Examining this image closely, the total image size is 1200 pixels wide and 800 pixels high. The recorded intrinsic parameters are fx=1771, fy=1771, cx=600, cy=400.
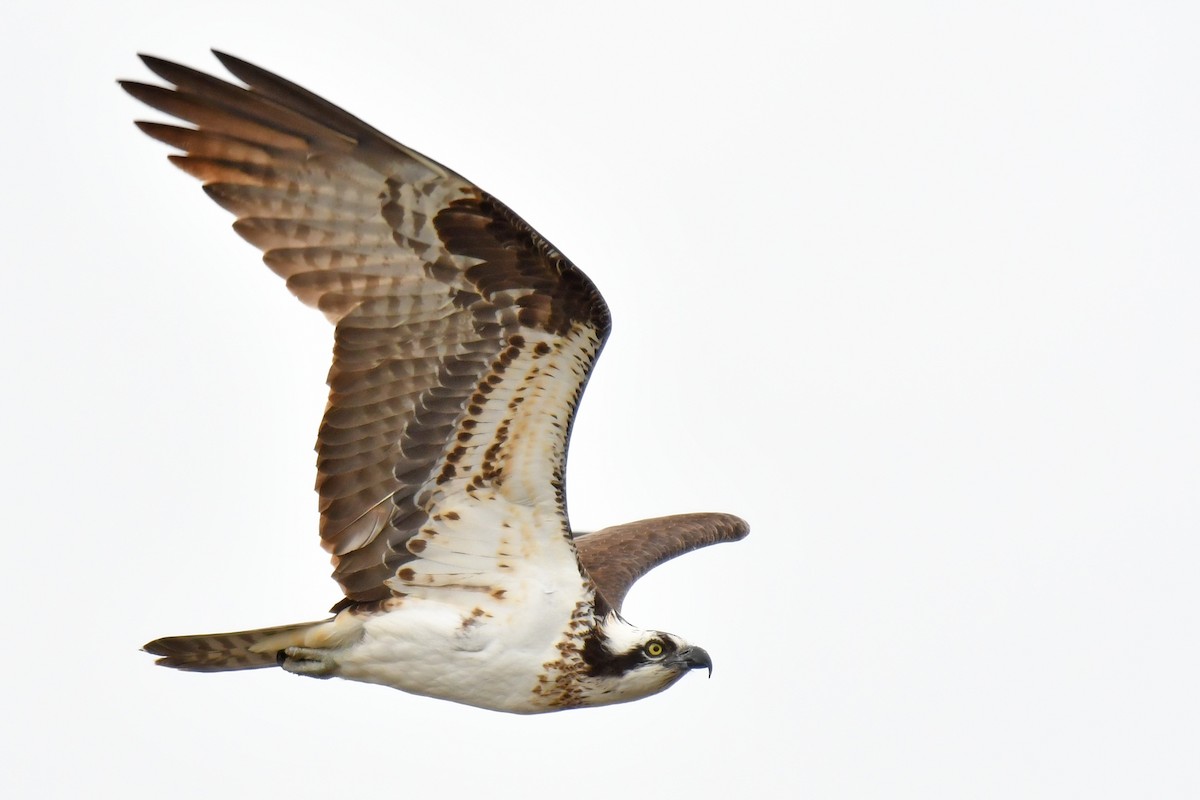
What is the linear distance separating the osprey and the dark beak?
0.03 ft

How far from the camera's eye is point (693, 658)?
1023 centimetres

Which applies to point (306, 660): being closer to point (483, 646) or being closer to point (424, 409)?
point (483, 646)

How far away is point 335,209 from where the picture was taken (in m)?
9.41

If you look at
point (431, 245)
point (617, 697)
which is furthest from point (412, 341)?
point (617, 697)

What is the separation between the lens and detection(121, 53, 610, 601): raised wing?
30.0 feet

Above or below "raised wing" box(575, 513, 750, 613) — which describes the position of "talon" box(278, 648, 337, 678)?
below

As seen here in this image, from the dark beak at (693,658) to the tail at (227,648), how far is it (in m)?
2.05

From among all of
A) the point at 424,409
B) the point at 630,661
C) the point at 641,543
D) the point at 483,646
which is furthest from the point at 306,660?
the point at 641,543

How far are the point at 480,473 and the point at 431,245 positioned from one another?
130cm

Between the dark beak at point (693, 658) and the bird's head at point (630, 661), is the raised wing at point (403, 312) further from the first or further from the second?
the dark beak at point (693, 658)

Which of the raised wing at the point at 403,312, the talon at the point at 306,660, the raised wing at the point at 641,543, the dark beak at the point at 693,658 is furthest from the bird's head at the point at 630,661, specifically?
the talon at the point at 306,660

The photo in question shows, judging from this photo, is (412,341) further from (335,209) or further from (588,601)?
(588,601)

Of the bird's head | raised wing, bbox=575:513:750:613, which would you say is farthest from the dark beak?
raised wing, bbox=575:513:750:613

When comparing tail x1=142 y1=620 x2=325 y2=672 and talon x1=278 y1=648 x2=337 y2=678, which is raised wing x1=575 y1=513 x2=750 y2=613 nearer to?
talon x1=278 y1=648 x2=337 y2=678
